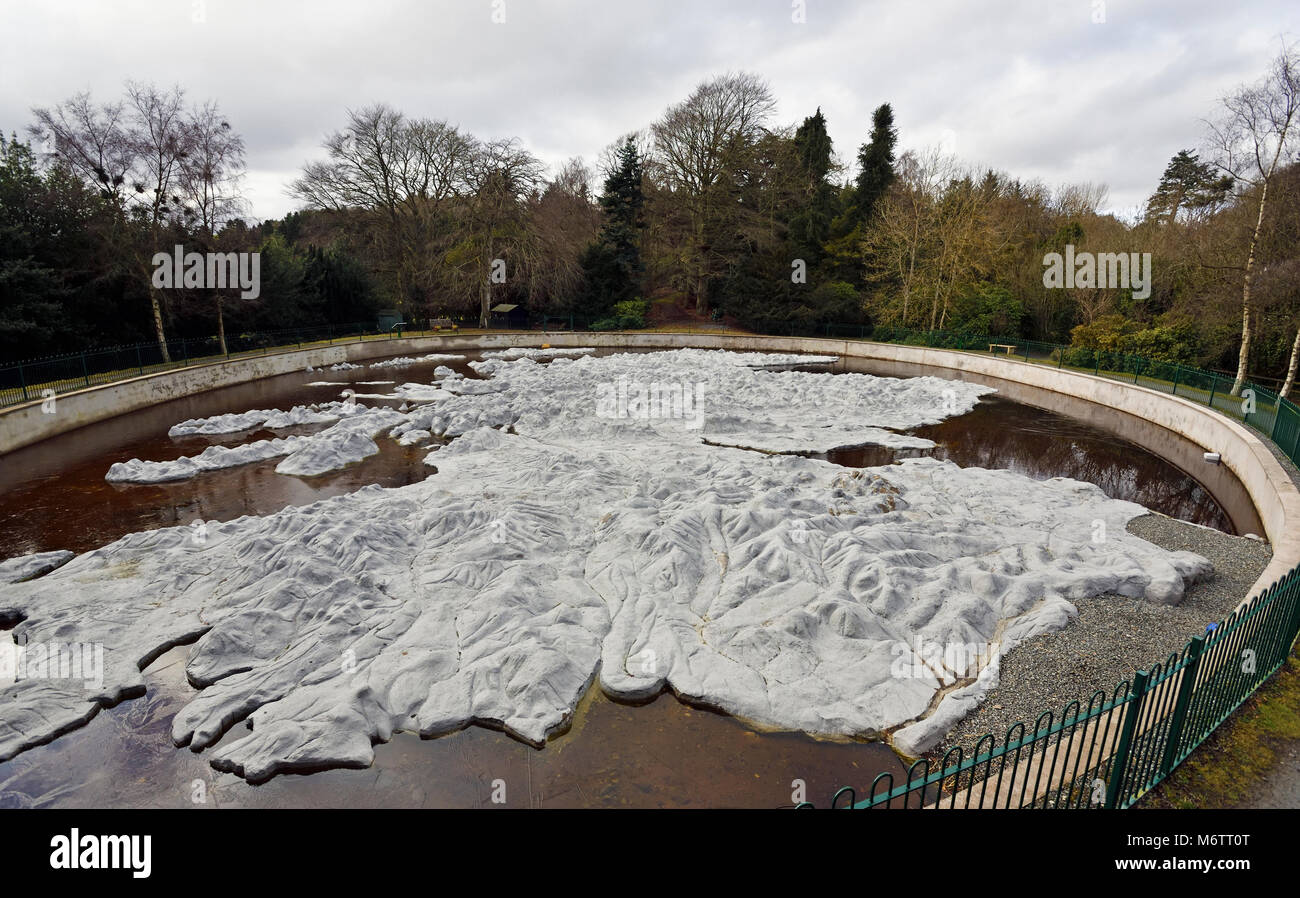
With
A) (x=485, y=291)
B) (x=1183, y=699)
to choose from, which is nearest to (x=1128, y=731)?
(x=1183, y=699)

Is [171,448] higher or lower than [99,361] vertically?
lower

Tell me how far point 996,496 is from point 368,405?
19.0m

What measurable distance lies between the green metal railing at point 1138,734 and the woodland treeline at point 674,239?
18.0m

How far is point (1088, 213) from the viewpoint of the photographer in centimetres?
4009

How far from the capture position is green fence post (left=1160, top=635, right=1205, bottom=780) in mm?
4586

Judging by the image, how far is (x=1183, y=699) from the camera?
15.1ft

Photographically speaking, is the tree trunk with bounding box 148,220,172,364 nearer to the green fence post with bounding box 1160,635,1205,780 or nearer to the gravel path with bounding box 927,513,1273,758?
the gravel path with bounding box 927,513,1273,758

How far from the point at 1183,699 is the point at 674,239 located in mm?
47101

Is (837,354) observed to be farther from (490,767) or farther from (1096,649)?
(490,767)

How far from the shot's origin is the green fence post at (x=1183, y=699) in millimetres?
4586

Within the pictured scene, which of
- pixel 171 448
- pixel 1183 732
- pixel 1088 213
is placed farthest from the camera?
pixel 1088 213

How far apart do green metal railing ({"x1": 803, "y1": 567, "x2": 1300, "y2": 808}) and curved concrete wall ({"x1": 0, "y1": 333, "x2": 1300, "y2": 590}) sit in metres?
3.53
